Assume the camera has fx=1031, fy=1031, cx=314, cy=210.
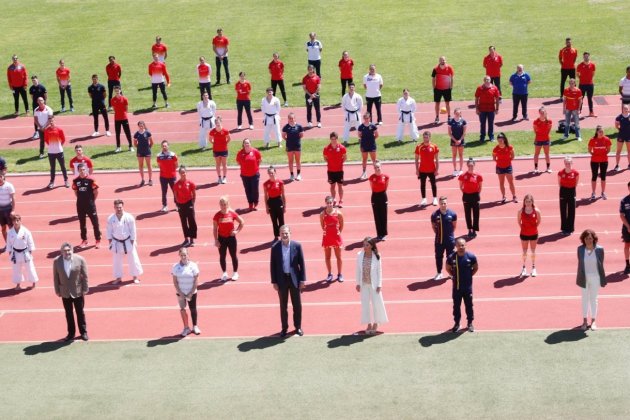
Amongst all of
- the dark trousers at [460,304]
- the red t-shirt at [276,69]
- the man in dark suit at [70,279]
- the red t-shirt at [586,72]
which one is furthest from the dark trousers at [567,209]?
the red t-shirt at [276,69]

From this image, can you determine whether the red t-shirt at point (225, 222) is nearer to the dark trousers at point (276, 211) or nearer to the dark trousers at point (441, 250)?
the dark trousers at point (276, 211)

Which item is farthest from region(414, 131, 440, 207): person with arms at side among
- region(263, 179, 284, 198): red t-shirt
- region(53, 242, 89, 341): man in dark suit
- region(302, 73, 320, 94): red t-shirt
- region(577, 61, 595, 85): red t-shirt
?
region(577, 61, 595, 85): red t-shirt

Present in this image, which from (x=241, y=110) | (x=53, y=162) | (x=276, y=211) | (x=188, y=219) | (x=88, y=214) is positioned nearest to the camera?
(x=276, y=211)

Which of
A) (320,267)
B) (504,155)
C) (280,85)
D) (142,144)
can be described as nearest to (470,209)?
(504,155)

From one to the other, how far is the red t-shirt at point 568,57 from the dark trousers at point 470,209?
12.2 metres

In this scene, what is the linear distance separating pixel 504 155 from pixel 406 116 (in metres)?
6.07

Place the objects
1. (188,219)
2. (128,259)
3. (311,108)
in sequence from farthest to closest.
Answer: (311,108), (188,219), (128,259)

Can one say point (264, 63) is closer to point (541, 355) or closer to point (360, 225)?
point (360, 225)

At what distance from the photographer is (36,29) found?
45062 mm

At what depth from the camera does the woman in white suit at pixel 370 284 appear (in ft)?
55.2

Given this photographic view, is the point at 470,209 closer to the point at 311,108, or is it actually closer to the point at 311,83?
the point at 311,83

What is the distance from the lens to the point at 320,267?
826 inches

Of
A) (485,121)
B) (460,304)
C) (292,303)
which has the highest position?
(485,121)

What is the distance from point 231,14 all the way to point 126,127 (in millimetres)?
16902
